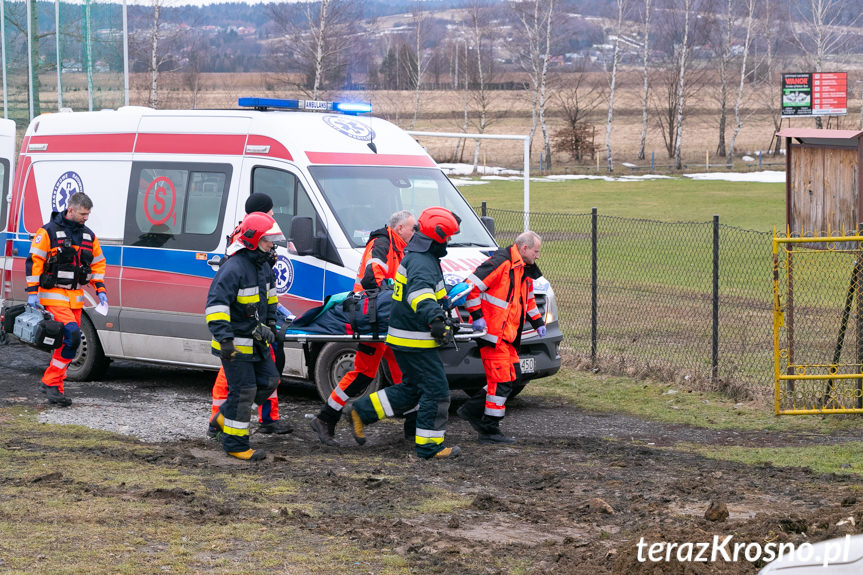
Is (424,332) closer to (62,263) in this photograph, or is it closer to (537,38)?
(62,263)

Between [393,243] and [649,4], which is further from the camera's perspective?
[649,4]

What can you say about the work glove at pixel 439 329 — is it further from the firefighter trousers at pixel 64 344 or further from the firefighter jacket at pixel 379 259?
the firefighter trousers at pixel 64 344

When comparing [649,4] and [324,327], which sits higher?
[649,4]

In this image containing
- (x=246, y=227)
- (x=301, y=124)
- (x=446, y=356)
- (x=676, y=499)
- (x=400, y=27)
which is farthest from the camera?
(x=400, y=27)

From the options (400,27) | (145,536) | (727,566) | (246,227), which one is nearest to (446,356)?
(246,227)

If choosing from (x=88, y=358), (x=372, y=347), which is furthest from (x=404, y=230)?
(x=88, y=358)

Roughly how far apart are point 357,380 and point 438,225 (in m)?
1.58

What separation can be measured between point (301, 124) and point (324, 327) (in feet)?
7.78

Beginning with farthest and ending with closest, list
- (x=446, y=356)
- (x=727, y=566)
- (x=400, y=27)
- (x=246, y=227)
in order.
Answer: (x=400, y=27) < (x=446, y=356) < (x=246, y=227) < (x=727, y=566)

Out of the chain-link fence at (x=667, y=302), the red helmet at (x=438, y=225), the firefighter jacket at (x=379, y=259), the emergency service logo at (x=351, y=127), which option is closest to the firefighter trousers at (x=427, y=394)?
the red helmet at (x=438, y=225)

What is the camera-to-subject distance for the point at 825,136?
1073cm

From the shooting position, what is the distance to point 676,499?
21.4ft

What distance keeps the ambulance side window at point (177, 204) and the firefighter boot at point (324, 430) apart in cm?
244

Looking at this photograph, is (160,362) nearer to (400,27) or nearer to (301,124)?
(301,124)
